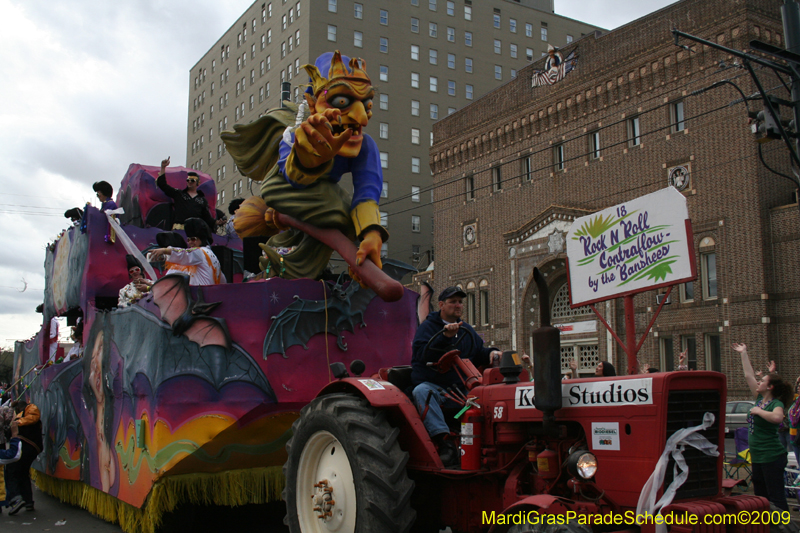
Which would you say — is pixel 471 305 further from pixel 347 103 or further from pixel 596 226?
pixel 347 103

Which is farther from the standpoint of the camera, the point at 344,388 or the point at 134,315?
the point at 134,315

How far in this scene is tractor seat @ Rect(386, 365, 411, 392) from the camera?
5.67 m

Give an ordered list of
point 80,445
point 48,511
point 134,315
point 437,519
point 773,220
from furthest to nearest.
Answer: point 773,220 → point 48,511 → point 80,445 → point 134,315 → point 437,519

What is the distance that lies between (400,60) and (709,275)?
126 feet

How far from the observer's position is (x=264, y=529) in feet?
24.9

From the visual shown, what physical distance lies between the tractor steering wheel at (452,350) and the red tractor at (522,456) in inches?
1.0

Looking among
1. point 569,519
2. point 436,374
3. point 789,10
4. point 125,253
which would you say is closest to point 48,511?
point 125,253

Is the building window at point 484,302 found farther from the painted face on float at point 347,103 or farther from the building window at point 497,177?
the painted face on float at point 347,103

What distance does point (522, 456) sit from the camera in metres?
4.53

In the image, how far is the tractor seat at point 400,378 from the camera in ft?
18.6

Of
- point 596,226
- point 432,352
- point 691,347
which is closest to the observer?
point 432,352

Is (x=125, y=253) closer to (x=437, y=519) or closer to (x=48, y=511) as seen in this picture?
(x=48, y=511)

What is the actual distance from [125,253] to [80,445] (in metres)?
2.48

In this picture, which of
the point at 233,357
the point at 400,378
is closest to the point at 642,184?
the point at 233,357
